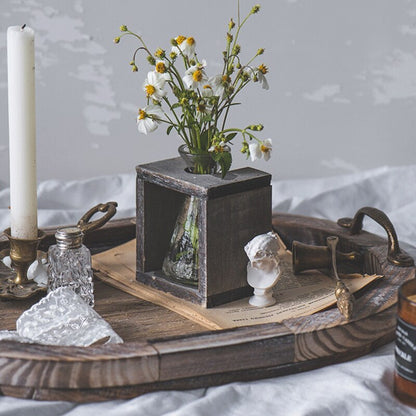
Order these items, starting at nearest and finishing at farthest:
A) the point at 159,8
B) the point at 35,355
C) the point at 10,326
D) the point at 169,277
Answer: the point at 35,355
the point at 10,326
the point at 169,277
the point at 159,8

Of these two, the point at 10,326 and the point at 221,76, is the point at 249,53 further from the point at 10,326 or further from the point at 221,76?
the point at 10,326

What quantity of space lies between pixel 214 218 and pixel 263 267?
0.09 meters

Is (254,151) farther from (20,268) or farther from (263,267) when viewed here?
(20,268)

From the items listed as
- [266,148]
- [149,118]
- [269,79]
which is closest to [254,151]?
[266,148]

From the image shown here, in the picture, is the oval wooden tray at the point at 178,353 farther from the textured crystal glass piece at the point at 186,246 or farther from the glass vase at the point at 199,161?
the glass vase at the point at 199,161

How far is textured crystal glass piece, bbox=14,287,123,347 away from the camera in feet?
3.51

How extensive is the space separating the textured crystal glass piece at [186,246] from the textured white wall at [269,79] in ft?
3.07

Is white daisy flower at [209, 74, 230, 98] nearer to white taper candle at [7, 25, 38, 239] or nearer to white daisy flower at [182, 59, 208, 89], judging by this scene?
white daisy flower at [182, 59, 208, 89]

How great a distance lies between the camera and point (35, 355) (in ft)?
3.18

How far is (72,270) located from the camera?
1.21 metres

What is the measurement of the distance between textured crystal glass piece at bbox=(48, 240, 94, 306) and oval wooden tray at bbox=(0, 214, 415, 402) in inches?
2.0

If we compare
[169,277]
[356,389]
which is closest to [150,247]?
[169,277]

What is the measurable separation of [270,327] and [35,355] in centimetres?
26

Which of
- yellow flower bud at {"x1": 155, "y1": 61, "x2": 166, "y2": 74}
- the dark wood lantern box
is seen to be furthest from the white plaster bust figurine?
yellow flower bud at {"x1": 155, "y1": 61, "x2": 166, "y2": 74}
